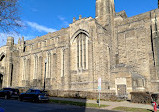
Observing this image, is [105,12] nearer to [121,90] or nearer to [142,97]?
[121,90]

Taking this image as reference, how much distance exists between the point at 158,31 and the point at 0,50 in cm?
4130

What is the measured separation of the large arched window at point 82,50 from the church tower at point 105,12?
5382 millimetres

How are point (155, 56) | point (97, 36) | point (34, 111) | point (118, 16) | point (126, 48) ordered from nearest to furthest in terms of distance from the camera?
point (34, 111) < point (155, 56) < point (97, 36) < point (126, 48) < point (118, 16)

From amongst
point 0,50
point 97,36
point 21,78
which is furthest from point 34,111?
point 0,50

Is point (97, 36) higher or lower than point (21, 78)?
higher

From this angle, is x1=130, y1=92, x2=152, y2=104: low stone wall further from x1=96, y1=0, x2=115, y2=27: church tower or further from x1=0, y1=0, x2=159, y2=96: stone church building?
x1=96, y1=0, x2=115, y2=27: church tower

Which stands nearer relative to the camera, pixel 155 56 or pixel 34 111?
pixel 34 111

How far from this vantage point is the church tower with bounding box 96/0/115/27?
113ft

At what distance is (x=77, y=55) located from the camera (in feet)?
109

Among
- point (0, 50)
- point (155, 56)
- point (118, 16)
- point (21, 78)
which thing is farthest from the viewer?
point (0, 50)

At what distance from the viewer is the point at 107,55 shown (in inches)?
1233

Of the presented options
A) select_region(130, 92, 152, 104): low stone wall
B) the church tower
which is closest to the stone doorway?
select_region(130, 92, 152, 104): low stone wall

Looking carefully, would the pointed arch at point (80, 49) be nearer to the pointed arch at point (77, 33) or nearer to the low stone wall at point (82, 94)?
the pointed arch at point (77, 33)

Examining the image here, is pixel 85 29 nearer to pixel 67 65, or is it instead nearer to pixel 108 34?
pixel 108 34
